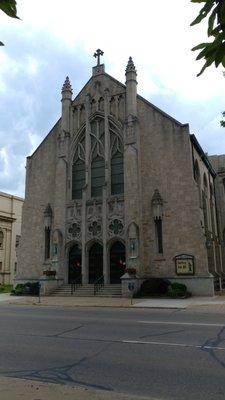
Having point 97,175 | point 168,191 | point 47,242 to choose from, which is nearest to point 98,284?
point 47,242

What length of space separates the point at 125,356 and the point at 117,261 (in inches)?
918

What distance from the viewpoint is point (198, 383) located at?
20.3 feet

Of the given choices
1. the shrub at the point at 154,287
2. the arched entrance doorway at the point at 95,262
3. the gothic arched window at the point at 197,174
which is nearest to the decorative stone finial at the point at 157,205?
the shrub at the point at 154,287

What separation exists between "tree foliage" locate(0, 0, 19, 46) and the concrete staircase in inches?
1045

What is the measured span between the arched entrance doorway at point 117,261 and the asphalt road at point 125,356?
17.7 m

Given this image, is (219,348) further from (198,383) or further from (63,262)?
(63,262)

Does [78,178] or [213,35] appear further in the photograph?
[78,178]

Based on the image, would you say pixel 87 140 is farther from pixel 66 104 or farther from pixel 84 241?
pixel 84 241

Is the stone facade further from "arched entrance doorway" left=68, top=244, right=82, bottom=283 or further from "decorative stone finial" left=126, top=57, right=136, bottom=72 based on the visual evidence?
"decorative stone finial" left=126, top=57, right=136, bottom=72

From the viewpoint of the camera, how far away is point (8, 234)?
6006cm

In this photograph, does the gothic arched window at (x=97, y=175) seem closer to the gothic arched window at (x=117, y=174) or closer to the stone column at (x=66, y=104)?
the gothic arched window at (x=117, y=174)

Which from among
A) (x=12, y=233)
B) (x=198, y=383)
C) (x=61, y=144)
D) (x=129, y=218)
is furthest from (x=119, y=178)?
(x=12, y=233)

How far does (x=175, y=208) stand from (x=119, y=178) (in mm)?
5778

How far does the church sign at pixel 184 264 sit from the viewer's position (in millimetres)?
28516
